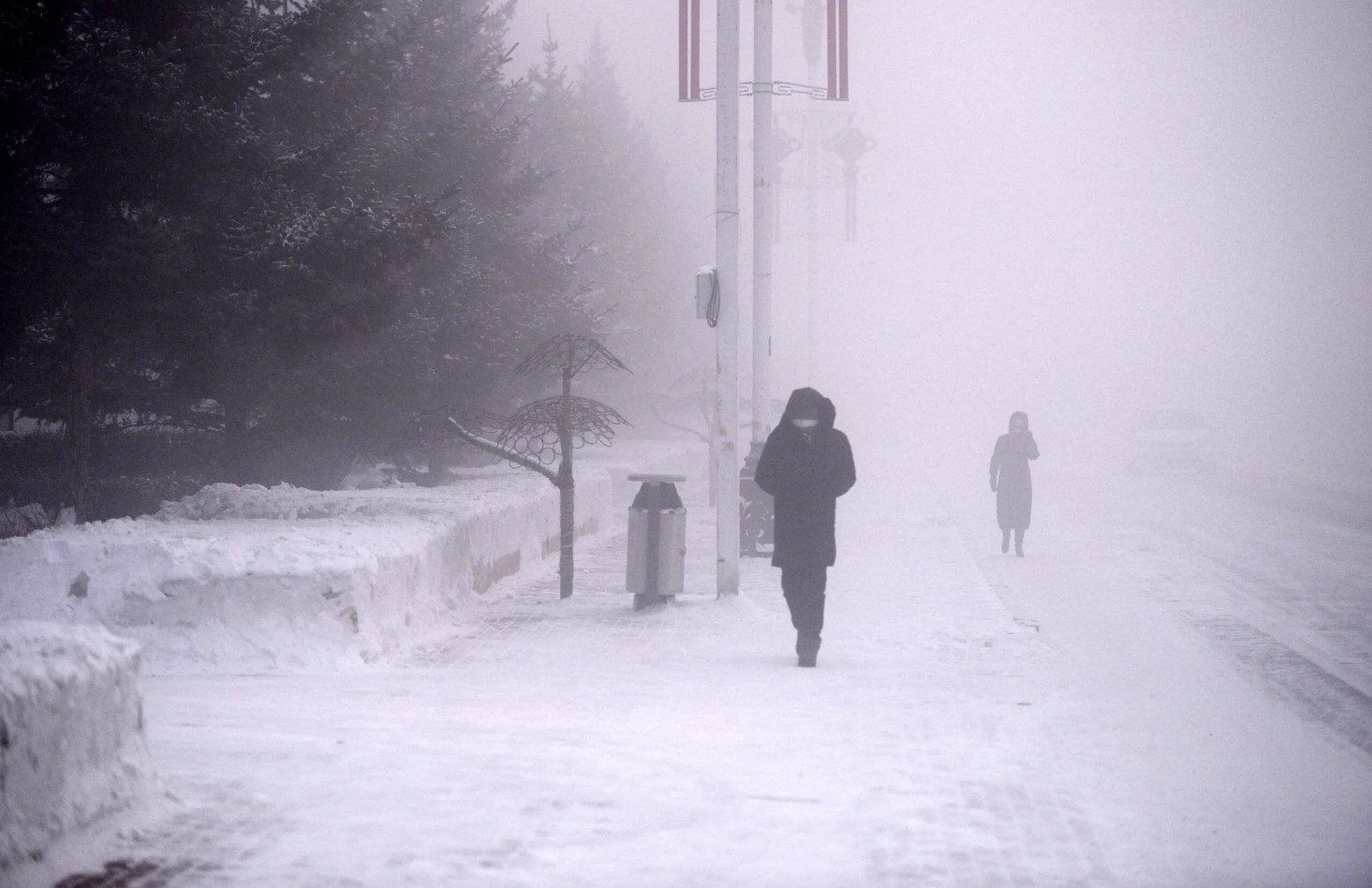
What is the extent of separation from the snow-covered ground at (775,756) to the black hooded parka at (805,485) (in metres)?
0.84

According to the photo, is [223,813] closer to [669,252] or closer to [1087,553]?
[1087,553]

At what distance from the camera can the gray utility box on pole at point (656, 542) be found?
1206cm

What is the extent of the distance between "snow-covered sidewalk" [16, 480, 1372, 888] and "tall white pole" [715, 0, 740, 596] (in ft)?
7.65

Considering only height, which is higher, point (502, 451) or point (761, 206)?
point (761, 206)

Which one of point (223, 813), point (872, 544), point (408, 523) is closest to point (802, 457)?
point (408, 523)

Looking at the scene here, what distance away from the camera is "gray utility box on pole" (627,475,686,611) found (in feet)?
39.6

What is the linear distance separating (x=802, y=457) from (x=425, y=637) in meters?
3.42

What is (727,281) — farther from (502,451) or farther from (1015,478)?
(1015,478)

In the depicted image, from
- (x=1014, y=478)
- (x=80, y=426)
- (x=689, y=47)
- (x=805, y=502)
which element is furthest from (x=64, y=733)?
(x=1014, y=478)

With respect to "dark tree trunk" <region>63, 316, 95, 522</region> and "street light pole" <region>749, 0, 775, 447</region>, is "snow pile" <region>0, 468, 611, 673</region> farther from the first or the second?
"street light pole" <region>749, 0, 775, 447</region>

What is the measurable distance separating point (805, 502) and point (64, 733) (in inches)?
220

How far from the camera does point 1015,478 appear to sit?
61.7 feet

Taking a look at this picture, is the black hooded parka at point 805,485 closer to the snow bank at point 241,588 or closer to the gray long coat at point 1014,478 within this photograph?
the snow bank at point 241,588

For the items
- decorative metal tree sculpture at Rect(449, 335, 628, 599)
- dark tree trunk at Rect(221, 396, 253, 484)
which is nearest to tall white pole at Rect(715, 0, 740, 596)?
decorative metal tree sculpture at Rect(449, 335, 628, 599)
